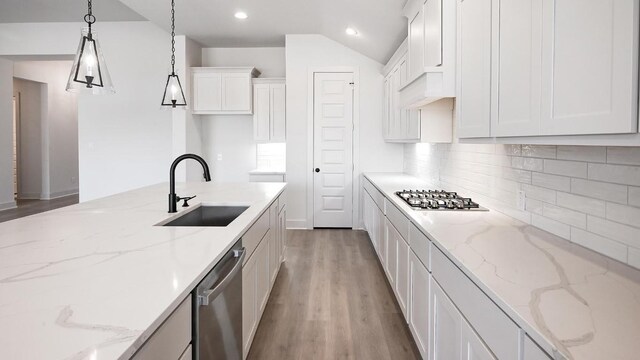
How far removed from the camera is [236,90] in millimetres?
6078

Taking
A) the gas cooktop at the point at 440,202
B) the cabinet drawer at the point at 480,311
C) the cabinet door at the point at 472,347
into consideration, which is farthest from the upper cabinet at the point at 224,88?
the cabinet door at the point at 472,347

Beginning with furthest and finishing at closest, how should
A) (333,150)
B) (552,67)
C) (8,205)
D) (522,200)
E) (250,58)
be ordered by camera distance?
1. (8,205)
2. (250,58)
3. (333,150)
4. (522,200)
5. (552,67)

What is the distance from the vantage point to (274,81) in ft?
20.2

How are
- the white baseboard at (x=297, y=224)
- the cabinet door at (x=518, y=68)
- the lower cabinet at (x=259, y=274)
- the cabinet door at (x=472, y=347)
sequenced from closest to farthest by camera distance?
the cabinet door at (x=472, y=347) → the cabinet door at (x=518, y=68) → the lower cabinet at (x=259, y=274) → the white baseboard at (x=297, y=224)

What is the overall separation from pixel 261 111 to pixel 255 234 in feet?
13.6

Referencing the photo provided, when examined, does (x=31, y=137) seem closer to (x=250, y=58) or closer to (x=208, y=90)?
(x=208, y=90)

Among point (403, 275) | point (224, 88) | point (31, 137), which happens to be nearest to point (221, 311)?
point (403, 275)

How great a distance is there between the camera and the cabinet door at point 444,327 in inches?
60.2

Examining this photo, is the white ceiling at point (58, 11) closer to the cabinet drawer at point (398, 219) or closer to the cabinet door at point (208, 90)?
the cabinet door at point (208, 90)

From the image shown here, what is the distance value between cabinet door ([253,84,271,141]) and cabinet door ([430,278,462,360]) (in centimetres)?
475

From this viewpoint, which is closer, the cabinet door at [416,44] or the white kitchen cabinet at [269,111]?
the cabinet door at [416,44]

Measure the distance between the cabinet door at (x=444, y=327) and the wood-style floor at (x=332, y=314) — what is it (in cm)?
66

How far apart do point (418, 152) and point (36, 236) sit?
158 inches

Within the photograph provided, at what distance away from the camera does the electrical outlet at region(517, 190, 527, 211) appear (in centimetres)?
216
